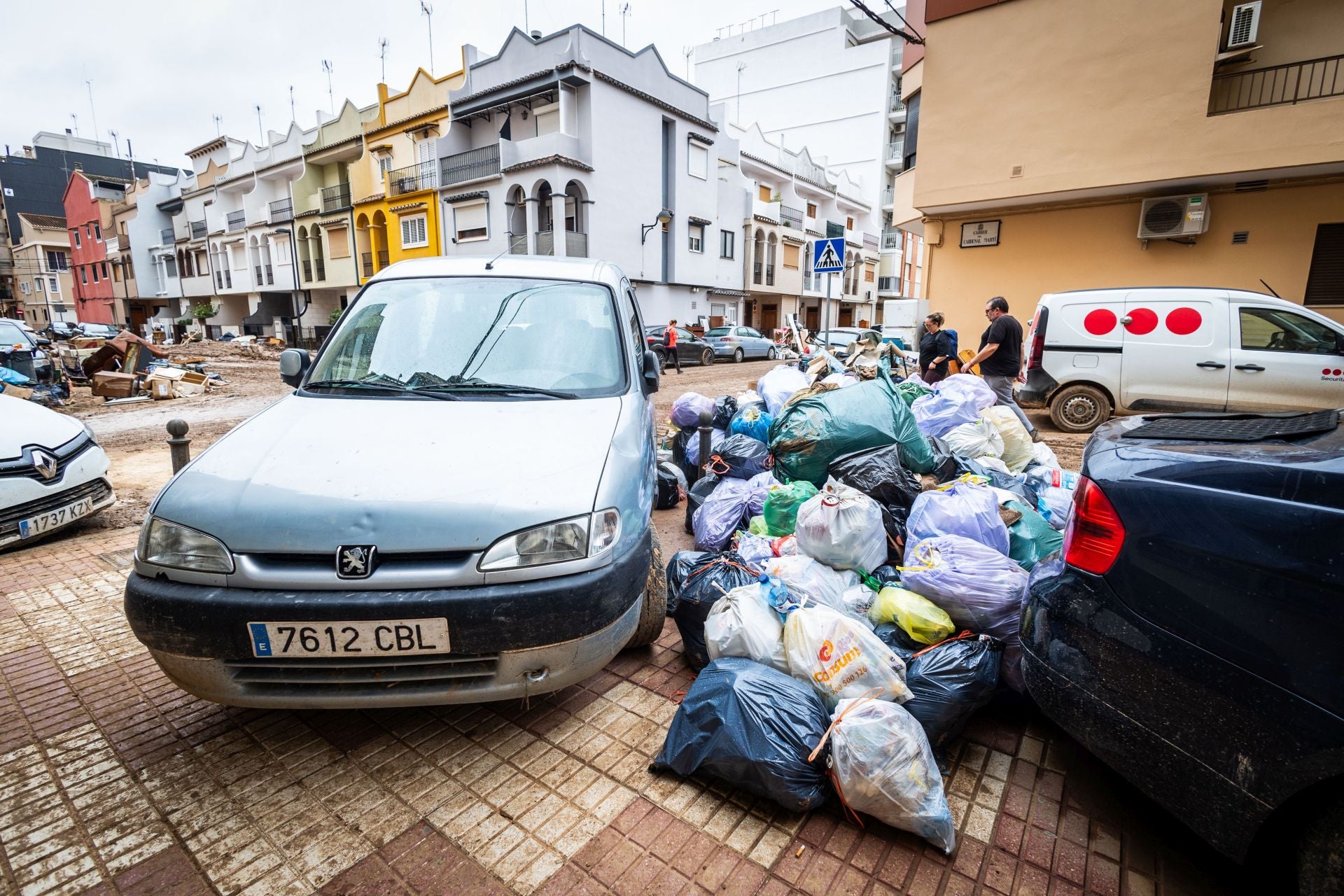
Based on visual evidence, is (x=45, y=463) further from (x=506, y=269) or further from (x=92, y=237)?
(x=92, y=237)

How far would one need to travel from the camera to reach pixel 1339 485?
Result: 4.67 ft

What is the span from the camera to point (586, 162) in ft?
78.0

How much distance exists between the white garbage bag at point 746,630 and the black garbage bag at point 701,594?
0.70 feet

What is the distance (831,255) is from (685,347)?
12.4m

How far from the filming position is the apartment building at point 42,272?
51719mm

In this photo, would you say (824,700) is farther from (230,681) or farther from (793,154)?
(793,154)

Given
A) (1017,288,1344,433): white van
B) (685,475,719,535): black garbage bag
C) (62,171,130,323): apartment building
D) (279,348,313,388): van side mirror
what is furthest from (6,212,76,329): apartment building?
(1017,288,1344,433): white van

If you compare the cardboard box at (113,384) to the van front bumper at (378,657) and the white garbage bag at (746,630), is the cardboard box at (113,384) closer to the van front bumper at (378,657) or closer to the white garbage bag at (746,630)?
the van front bumper at (378,657)

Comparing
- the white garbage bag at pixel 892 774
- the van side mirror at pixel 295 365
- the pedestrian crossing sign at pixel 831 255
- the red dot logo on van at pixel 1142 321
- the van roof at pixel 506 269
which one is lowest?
the white garbage bag at pixel 892 774

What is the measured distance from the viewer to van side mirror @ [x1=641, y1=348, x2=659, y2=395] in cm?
344

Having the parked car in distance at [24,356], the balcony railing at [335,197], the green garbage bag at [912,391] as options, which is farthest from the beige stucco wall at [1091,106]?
the balcony railing at [335,197]

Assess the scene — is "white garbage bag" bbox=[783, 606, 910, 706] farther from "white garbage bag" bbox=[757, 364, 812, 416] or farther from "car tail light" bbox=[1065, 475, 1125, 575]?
"white garbage bag" bbox=[757, 364, 812, 416]

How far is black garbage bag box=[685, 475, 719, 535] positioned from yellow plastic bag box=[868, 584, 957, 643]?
6.66 feet

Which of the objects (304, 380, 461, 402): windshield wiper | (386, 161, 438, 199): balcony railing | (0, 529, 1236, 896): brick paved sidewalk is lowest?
(0, 529, 1236, 896): brick paved sidewalk
